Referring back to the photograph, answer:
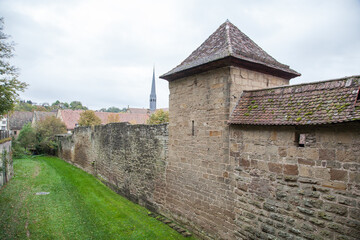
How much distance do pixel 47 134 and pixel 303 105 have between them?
102ft

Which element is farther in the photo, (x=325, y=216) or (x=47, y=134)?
(x=47, y=134)

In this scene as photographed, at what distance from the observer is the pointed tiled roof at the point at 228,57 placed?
19.9 feet

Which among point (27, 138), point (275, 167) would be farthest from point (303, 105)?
point (27, 138)

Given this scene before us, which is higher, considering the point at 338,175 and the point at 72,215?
the point at 338,175

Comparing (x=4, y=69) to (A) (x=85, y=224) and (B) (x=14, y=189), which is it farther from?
(A) (x=85, y=224)

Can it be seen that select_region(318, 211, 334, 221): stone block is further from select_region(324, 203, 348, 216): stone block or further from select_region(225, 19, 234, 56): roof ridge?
select_region(225, 19, 234, 56): roof ridge

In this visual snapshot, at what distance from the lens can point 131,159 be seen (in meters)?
10.8

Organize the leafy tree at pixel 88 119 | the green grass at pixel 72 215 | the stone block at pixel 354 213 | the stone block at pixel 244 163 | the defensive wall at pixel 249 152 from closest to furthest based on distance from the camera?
the stone block at pixel 354 213
the defensive wall at pixel 249 152
the stone block at pixel 244 163
the green grass at pixel 72 215
the leafy tree at pixel 88 119

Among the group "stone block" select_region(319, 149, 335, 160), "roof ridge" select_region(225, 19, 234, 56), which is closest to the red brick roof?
"stone block" select_region(319, 149, 335, 160)

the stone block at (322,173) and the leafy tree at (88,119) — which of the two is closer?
the stone block at (322,173)

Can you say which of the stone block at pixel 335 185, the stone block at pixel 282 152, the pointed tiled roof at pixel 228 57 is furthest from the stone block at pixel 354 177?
the pointed tiled roof at pixel 228 57

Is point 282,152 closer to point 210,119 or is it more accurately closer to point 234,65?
point 210,119

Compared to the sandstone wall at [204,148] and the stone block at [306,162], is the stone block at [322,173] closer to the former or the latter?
the stone block at [306,162]

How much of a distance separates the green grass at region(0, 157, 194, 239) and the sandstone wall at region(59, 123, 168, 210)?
0.58 metres
